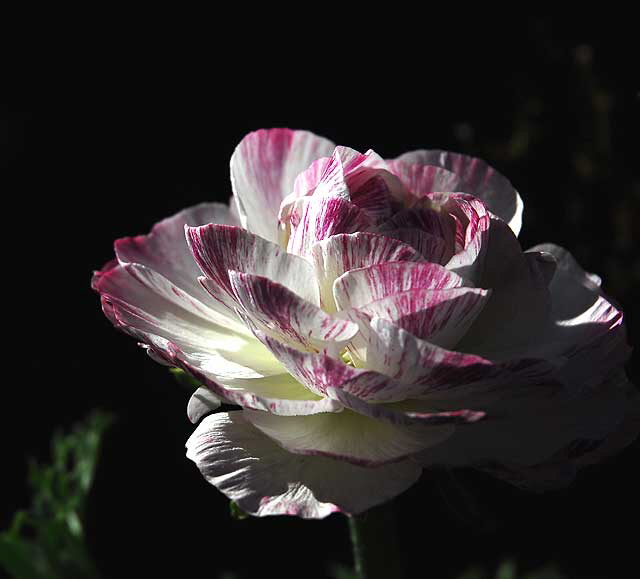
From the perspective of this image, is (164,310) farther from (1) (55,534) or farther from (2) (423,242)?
(1) (55,534)

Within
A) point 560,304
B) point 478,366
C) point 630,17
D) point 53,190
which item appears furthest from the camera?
point 53,190

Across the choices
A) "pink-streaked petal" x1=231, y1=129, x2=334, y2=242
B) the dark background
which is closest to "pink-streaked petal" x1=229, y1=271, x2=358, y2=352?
"pink-streaked petal" x1=231, y1=129, x2=334, y2=242

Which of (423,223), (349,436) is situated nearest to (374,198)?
(423,223)

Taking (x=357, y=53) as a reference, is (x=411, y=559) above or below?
below

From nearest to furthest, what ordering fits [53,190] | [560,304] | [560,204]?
1. [560,304]
2. [560,204]
3. [53,190]

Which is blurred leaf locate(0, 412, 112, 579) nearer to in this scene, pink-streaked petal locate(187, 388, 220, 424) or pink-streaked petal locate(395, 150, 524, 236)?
pink-streaked petal locate(187, 388, 220, 424)

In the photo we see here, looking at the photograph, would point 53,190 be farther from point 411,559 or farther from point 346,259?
point 346,259

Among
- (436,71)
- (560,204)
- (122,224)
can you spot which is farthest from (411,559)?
(436,71)

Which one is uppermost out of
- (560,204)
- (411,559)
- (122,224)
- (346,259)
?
(346,259)

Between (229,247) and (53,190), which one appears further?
(53,190)
